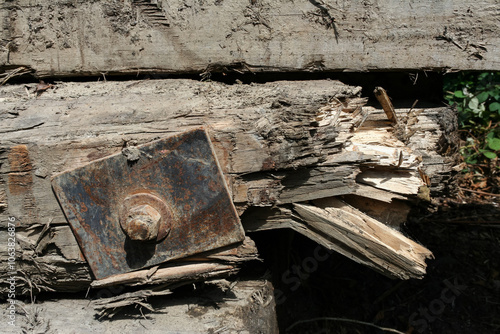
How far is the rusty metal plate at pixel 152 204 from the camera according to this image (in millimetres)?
1590

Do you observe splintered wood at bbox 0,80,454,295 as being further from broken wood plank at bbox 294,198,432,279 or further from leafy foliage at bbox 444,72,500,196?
leafy foliage at bbox 444,72,500,196

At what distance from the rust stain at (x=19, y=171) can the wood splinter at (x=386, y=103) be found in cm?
156

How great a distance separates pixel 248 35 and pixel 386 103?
2.45 feet

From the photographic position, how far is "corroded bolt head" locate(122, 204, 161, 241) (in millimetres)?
1540

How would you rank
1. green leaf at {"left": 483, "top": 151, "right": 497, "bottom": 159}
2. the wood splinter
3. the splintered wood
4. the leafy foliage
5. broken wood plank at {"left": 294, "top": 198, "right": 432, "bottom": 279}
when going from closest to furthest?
the splintered wood < broken wood plank at {"left": 294, "top": 198, "right": 432, "bottom": 279} < the wood splinter < the leafy foliage < green leaf at {"left": 483, "top": 151, "right": 497, "bottom": 159}

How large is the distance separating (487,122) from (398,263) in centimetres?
210

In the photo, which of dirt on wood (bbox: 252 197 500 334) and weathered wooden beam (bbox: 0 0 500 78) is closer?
weathered wooden beam (bbox: 0 0 500 78)

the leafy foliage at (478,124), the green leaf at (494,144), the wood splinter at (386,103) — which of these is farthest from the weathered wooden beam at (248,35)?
the green leaf at (494,144)

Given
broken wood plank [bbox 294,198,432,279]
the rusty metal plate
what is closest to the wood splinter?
broken wood plank [bbox 294,198,432,279]

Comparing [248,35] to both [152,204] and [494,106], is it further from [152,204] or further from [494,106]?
[494,106]

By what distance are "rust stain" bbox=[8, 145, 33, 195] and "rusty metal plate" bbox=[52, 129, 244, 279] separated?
145mm

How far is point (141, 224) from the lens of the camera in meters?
1.54

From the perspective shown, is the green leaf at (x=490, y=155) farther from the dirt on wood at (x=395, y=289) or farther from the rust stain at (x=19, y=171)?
the rust stain at (x=19, y=171)

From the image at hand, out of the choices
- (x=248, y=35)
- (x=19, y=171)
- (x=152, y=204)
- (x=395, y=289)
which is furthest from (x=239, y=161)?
(x=395, y=289)
